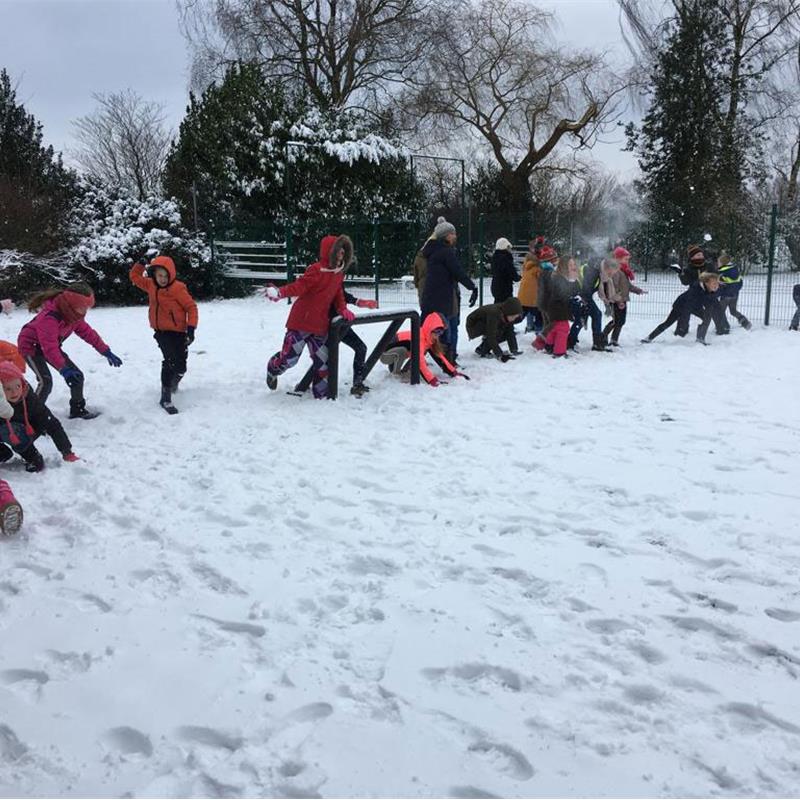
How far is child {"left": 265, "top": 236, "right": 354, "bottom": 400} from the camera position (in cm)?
698

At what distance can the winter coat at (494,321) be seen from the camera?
9203 mm

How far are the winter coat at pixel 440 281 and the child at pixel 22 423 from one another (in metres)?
4.37

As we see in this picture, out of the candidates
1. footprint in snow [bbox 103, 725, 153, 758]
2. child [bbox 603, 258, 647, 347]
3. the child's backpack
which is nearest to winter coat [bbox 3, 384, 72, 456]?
the child's backpack

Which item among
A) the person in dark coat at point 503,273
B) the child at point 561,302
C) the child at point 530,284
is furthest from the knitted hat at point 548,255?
the child at point 561,302

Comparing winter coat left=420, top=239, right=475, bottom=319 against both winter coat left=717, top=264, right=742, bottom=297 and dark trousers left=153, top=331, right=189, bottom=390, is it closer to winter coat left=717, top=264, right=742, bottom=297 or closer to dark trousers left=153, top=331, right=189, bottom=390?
dark trousers left=153, top=331, right=189, bottom=390

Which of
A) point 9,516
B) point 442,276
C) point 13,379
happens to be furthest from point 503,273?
point 9,516

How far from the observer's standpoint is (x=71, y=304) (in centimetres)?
649

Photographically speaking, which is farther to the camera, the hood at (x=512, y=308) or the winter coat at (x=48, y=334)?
the hood at (x=512, y=308)

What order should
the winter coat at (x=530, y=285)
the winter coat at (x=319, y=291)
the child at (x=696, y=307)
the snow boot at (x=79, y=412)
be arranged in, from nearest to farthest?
the snow boot at (x=79, y=412) < the winter coat at (x=319, y=291) < the winter coat at (x=530, y=285) < the child at (x=696, y=307)

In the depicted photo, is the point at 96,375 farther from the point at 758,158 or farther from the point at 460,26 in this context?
the point at 758,158

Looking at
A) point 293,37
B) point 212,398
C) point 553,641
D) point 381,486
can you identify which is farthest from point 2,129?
point 553,641

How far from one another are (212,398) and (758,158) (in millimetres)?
25750

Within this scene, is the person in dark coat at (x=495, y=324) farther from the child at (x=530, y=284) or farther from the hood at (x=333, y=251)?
the hood at (x=333, y=251)

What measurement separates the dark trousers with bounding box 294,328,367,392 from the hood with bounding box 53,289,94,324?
2.10m
